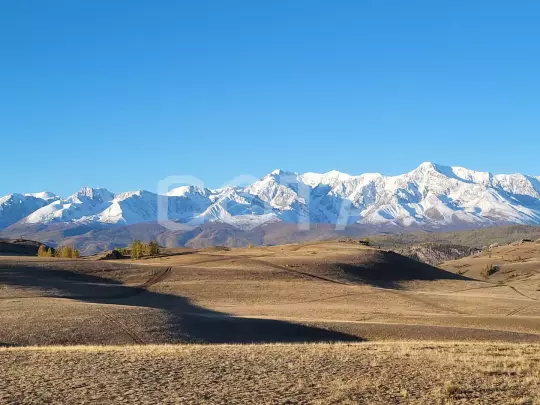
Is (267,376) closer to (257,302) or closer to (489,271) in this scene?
(257,302)

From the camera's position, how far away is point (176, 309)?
6388 cm

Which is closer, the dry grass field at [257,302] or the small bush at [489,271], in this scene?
the dry grass field at [257,302]

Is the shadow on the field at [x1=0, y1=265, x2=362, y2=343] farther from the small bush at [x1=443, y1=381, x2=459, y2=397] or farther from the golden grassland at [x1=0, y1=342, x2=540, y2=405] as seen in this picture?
the small bush at [x1=443, y1=381, x2=459, y2=397]

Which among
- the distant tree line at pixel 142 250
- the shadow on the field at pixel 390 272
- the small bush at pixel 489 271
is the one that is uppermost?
the distant tree line at pixel 142 250

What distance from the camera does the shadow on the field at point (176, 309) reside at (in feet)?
156

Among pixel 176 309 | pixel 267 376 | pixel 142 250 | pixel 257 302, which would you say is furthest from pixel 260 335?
pixel 142 250

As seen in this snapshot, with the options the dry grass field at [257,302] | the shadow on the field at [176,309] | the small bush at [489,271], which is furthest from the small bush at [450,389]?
the small bush at [489,271]

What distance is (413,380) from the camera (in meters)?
24.4

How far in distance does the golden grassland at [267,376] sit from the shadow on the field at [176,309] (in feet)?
47.2

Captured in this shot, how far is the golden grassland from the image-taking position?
21484 millimetres

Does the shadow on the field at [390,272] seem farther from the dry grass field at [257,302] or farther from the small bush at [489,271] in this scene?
the small bush at [489,271]

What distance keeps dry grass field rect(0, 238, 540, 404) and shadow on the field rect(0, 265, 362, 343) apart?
0.18m

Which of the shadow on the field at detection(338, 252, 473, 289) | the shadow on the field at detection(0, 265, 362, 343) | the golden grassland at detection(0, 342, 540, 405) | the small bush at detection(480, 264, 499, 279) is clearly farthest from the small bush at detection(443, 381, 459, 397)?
the small bush at detection(480, 264, 499, 279)

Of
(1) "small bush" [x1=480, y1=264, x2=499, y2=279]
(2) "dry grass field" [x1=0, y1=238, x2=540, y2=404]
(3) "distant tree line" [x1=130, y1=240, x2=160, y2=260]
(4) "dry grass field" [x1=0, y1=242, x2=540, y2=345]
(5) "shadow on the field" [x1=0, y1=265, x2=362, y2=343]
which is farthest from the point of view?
(1) "small bush" [x1=480, y1=264, x2=499, y2=279]
